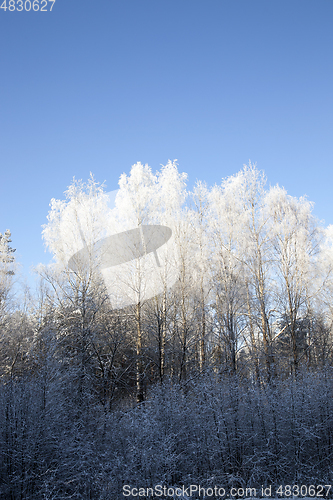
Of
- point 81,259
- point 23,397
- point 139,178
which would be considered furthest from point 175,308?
point 23,397

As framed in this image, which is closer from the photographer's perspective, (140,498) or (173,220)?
(140,498)

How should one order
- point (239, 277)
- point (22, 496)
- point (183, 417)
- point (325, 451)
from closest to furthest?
point (22, 496)
point (325, 451)
point (183, 417)
point (239, 277)

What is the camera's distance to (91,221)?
13.8 metres

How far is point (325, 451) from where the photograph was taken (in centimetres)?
788

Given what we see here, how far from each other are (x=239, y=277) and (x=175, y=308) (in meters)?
3.35

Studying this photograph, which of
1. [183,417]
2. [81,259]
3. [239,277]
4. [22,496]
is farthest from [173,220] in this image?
[22,496]

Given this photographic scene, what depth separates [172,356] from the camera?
629 inches

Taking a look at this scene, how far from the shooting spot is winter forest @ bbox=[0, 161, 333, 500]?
7.09 meters

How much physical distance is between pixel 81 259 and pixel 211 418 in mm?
7758

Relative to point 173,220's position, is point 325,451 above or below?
below

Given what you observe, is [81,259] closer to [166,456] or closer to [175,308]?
[175,308]

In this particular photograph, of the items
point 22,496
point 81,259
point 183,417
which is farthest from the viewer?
point 81,259

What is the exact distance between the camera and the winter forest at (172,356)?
709 centimetres

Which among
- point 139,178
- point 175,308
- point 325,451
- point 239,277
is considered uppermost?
point 139,178
